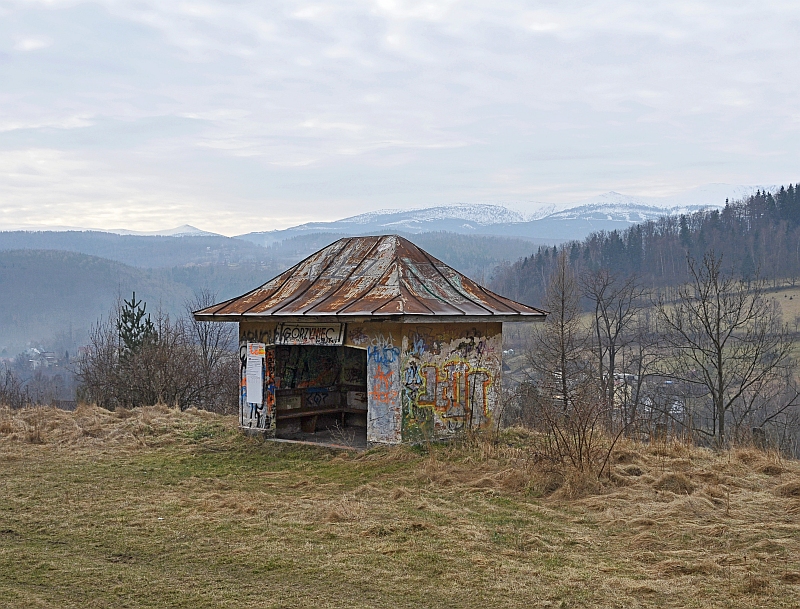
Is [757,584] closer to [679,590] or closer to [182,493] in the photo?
[679,590]

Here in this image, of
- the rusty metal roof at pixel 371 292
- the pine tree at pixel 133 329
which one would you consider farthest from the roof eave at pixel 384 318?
the pine tree at pixel 133 329

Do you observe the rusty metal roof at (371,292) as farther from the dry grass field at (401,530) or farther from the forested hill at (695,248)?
the forested hill at (695,248)

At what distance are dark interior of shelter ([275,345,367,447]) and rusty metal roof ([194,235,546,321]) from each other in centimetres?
121

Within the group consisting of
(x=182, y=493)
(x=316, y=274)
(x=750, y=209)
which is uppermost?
(x=750, y=209)

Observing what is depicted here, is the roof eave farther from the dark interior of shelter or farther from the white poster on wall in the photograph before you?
the dark interior of shelter

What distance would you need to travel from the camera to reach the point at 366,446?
504 inches

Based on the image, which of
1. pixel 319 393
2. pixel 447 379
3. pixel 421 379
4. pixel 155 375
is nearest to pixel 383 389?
pixel 421 379

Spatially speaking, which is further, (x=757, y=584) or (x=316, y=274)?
(x=316, y=274)

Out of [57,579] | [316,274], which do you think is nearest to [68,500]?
[57,579]

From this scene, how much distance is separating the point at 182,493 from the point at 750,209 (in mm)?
75764

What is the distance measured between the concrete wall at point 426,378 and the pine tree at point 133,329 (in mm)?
17810

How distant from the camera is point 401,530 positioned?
24.6ft

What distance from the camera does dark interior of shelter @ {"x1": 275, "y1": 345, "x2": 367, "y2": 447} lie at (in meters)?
14.9

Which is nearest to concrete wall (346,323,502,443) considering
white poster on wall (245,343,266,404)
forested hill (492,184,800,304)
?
white poster on wall (245,343,266,404)
